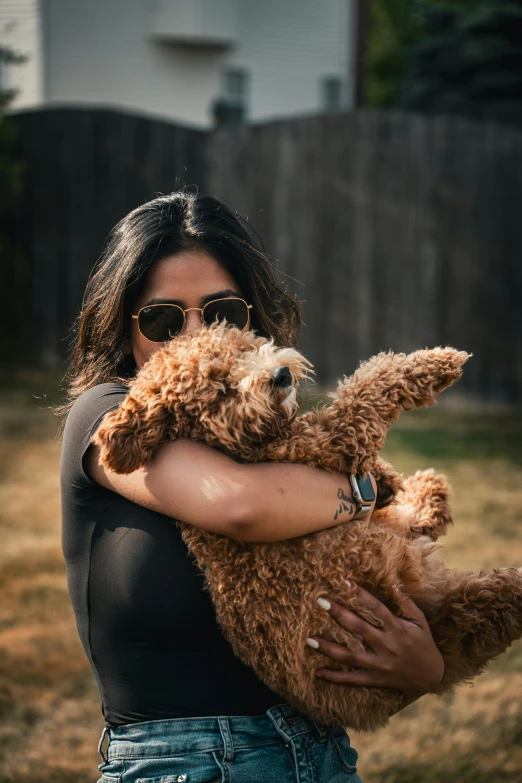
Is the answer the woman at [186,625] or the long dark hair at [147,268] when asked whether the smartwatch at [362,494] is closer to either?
the woman at [186,625]

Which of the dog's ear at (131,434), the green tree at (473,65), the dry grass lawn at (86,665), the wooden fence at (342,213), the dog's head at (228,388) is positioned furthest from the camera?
the green tree at (473,65)

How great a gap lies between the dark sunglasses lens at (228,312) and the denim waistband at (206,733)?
0.94 metres

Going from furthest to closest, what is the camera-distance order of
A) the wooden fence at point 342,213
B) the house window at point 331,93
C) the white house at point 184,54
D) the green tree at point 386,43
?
the green tree at point 386,43
the house window at point 331,93
the white house at point 184,54
the wooden fence at point 342,213

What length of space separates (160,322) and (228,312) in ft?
0.58

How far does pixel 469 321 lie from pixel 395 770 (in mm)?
6280

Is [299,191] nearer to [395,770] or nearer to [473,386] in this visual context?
[473,386]

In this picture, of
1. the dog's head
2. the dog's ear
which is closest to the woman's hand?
the dog's head

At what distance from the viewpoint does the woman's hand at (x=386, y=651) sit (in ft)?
6.39

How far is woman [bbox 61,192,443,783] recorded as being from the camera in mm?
1834

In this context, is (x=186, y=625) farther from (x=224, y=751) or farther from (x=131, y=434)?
(x=131, y=434)

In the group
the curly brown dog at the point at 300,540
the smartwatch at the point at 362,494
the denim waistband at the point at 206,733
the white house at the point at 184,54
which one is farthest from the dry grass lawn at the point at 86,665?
the white house at the point at 184,54

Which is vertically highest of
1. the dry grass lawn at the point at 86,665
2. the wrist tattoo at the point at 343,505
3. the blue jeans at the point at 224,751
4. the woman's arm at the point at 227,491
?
the woman's arm at the point at 227,491

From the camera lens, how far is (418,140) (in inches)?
358

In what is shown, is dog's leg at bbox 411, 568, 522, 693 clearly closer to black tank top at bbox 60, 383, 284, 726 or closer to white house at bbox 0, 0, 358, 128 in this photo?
black tank top at bbox 60, 383, 284, 726
